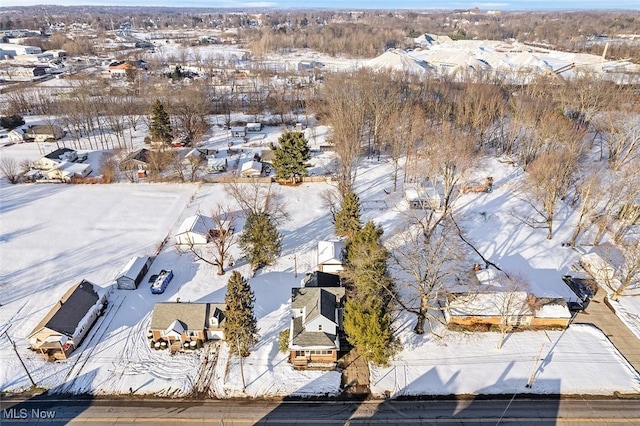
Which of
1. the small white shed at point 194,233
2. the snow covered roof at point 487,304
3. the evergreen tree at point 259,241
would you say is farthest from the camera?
the small white shed at point 194,233

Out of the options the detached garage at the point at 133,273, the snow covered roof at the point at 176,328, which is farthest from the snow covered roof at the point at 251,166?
the snow covered roof at the point at 176,328

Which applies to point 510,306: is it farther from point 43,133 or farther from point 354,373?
point 43,133

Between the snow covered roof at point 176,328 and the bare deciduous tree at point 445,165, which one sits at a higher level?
the bare deciduous tree at point 445,165

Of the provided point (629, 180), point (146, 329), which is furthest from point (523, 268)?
point (146, 329)

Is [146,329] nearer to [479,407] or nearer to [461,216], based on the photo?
[479,407]

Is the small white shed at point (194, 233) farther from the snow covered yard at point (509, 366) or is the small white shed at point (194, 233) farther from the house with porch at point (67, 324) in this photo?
the snow covered yard at point (509, 366)

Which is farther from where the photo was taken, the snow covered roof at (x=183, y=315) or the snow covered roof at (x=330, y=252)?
the snow covered roof at (x=330, y=252)

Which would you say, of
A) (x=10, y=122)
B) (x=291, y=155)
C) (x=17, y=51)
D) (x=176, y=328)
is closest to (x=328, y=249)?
(x=176, y=328)
